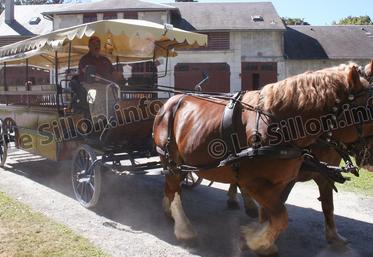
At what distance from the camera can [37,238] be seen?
4980mm

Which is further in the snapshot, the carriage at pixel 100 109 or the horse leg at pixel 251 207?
the carriage at pixel 100 109

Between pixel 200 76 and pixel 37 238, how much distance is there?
24641 millimetres

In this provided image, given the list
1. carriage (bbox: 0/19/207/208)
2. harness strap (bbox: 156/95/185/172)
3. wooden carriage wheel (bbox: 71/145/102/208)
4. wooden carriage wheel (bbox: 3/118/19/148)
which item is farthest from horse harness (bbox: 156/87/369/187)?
wooden carriage wheel (bbox: 3/118/19/148)

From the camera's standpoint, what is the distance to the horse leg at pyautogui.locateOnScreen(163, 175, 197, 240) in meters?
5.07

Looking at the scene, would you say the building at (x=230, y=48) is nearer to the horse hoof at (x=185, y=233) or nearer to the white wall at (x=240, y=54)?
the white wall at (x=240, y=54)

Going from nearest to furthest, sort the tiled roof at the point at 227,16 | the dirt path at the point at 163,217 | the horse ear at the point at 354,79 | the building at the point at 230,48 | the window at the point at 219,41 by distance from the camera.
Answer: the horse ear at the point at 354,79 < the dirt path at the point at 163,217 < the building at the point at 230,48 < the window at the point at 219,41 < the tiled roof at the point at 227,16

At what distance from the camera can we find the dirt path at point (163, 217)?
4.91 metres

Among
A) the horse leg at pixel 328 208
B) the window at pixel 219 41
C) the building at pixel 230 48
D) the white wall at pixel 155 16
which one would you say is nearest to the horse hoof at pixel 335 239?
the horse leg at pixel 328 208

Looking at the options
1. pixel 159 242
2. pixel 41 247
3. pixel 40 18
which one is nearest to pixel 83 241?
pixel 41 247

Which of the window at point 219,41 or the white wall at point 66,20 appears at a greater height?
the white wall at point 66,20

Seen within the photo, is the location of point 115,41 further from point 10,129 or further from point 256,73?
point 256,73

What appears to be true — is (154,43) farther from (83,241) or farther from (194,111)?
(83,241)

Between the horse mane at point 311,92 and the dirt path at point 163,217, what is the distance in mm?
1668

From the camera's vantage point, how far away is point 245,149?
13.6ft
